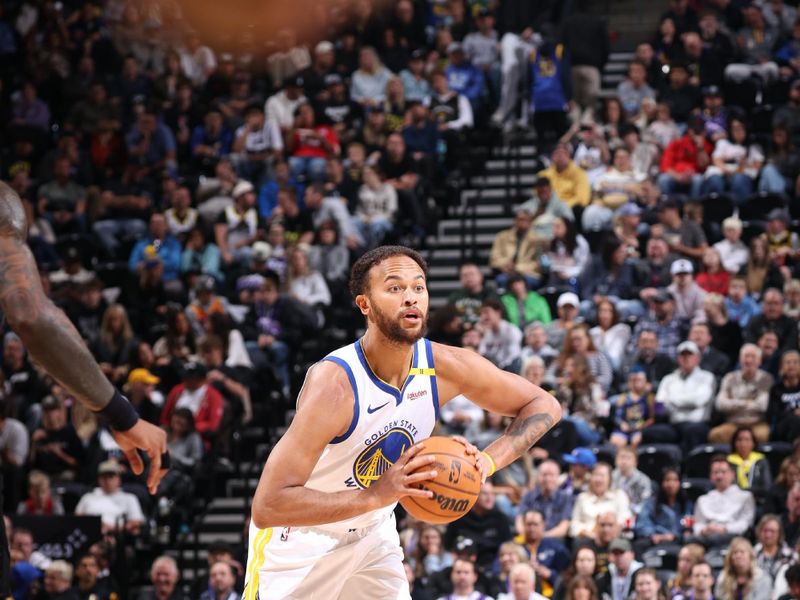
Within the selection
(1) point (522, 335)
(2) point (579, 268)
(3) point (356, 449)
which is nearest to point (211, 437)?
(1) point (522, 335)

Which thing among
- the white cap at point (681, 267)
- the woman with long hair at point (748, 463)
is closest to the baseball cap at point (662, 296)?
the white cap at point (681, 267)

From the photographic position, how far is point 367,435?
5746 millimetres

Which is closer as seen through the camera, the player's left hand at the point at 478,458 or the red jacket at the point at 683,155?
the player's left hand at the point at 478,458

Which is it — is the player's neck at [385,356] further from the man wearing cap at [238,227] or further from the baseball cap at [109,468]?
the man wearing cap at [238,227]

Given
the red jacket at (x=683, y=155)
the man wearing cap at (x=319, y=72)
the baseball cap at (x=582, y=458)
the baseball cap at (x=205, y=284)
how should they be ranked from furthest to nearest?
the man wearing cap at (x=319, y=72) < the red jacket at (x=683, y=155) < the baseball cap at (x=205, y=284) < the baseball cap at (x=582, y=458)

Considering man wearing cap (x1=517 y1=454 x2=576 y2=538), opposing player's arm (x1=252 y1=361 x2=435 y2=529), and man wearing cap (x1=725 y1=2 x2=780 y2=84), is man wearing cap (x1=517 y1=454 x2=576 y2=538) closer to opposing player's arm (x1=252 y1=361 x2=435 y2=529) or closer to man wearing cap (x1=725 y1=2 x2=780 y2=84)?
opposing player's arm (x1=252 y1=361 x2=435 y2=529)

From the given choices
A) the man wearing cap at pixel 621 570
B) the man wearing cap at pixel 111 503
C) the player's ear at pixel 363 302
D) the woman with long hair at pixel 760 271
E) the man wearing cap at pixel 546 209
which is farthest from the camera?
the man wearing cap at pixel 546 209

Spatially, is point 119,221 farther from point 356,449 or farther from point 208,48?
point 356,449

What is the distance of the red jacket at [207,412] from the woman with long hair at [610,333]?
3850mm

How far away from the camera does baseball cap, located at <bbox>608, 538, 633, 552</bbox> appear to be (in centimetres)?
1116

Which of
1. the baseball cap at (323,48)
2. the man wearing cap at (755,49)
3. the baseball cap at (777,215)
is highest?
the man wearing cap at (755,49)

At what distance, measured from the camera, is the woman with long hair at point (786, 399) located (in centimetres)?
1243

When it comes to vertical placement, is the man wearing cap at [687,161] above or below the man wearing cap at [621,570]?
above

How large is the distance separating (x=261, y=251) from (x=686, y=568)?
6.56 metres
